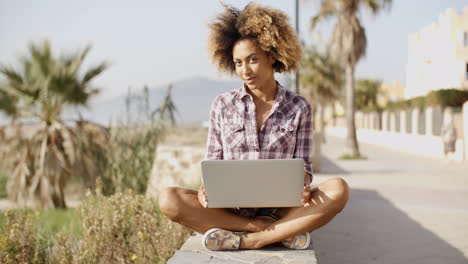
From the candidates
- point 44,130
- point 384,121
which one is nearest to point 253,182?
point 44,130

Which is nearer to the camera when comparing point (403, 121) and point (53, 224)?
point (53, 224)

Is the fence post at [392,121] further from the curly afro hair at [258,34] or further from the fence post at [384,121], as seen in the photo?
the curly afro hair at [258,34]

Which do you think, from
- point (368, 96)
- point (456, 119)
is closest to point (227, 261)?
point (456, 119)

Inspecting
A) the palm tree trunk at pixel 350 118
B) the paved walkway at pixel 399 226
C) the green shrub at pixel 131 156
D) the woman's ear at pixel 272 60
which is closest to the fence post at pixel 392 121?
the palm tree trunk at pixel 350 118

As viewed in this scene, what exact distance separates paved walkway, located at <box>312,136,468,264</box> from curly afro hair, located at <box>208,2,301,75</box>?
72.1 inches

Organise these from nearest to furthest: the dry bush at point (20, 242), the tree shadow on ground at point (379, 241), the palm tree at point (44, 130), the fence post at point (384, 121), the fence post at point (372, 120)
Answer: the dry bush at point (20, 242)
the tree shadow on ground at point (379, 241)
the palm tree at point (44, 130)
the fence post at point (384, 121)
the fence post at point (372, 120)

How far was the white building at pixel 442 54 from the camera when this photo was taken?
3278cm

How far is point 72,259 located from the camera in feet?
12.1

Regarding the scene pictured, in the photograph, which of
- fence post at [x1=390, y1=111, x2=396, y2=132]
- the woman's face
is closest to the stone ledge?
the woman's face

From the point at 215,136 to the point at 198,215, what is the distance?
0.56 meters

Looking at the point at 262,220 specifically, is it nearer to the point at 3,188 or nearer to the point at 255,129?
the point at 255,129

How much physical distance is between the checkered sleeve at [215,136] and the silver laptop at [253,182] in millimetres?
538

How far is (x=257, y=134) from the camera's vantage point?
3008 mm

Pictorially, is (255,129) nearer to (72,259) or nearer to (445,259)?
(72,259)
